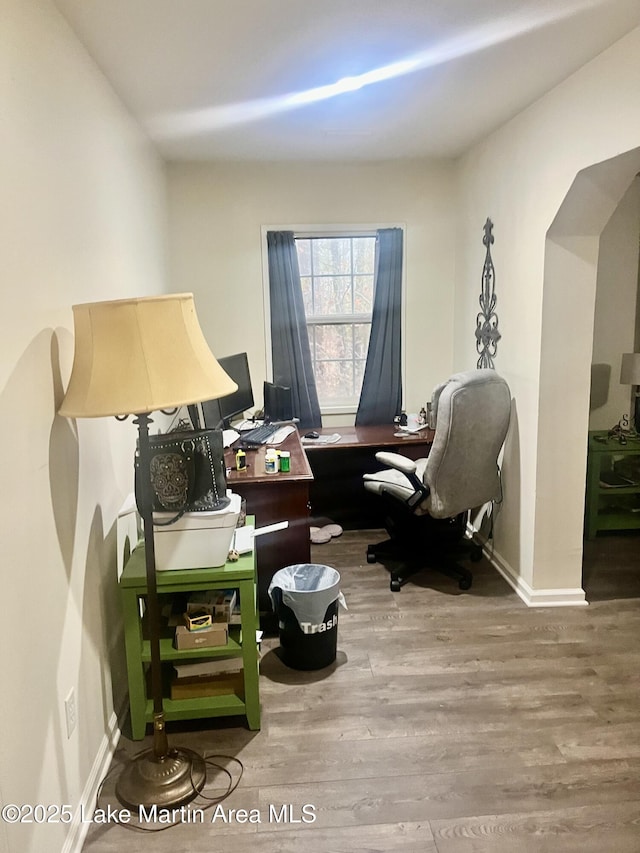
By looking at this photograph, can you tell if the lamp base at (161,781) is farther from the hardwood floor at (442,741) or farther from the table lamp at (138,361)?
the table lamp at (138,361)

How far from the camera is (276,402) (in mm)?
4117

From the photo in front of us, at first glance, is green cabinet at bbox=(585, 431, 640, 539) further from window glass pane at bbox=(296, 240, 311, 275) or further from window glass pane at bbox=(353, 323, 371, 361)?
window glass pane at bbox=(296, 240, 311, 275)

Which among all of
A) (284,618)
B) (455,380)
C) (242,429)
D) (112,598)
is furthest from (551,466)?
→ (112,598)

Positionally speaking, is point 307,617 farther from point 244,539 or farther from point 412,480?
point 412,480

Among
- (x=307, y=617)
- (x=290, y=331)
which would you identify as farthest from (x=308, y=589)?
(x=290, y=331)

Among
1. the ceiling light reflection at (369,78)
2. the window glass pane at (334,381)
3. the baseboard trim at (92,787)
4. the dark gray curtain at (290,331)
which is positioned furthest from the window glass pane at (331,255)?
the baseboard trim at (92,787)

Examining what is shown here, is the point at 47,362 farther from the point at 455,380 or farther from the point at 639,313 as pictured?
the point at 639,313

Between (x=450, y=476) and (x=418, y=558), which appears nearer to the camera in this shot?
(x=450, y=476)

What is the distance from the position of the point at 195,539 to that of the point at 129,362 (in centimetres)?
75

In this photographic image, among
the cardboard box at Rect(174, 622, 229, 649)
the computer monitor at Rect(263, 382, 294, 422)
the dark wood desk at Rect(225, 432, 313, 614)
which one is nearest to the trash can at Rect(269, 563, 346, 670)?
the dark wood desk at Rect(225, 432, 313, 614)

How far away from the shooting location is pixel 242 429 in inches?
154

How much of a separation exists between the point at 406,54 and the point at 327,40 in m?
0.34

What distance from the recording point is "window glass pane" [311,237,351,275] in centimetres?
432

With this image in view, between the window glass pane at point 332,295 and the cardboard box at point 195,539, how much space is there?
2.53 m
